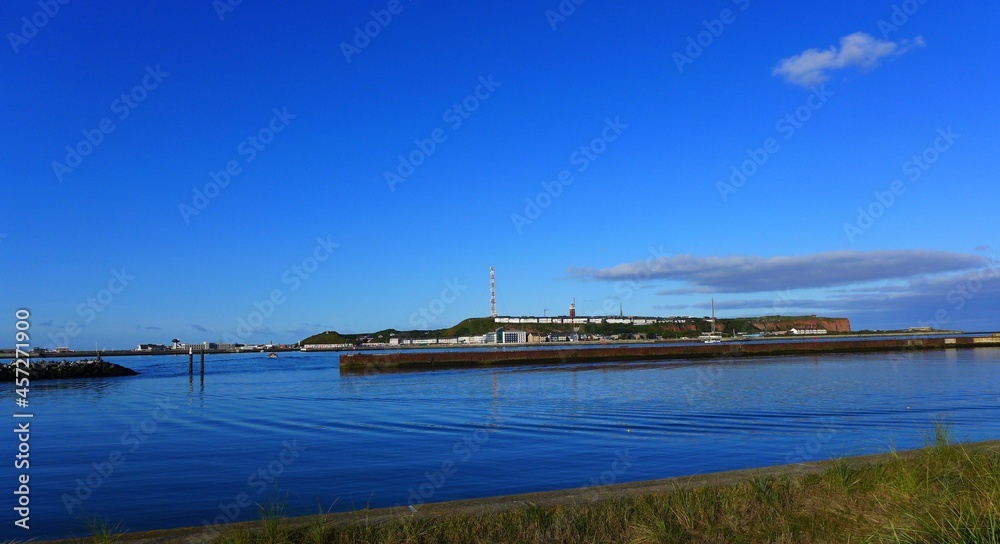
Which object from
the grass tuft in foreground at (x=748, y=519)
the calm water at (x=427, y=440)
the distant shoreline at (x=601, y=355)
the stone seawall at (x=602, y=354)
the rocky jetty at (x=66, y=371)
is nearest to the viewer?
the grass tuft in foreground at (x=748, y=519)

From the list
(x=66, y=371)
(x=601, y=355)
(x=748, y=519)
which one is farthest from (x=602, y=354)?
(x=748, y=519)

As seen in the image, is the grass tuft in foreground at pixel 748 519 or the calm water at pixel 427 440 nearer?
the grass tuft in foreground at pixel 748 519

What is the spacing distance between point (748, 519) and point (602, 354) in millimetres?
56233

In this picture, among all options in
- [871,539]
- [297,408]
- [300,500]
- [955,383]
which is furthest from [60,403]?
[955,383]

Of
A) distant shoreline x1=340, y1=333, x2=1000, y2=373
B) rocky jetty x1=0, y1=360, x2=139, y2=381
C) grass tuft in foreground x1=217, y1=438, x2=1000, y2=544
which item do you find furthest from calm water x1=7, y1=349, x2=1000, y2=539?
distant shoreline x1=340, y1=333, x2=1000, y2=373

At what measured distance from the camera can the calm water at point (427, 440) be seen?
9070 millimetres

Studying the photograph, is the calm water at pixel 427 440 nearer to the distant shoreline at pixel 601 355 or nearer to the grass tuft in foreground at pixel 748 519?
the grass tuft in foreground at pixel 748 519

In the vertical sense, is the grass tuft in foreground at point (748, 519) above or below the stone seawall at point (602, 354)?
above

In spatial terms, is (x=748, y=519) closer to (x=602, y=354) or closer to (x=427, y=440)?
(x=427, y=440)

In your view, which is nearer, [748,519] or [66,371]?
[748,519]

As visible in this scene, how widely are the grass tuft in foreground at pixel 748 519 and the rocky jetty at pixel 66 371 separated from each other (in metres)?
49.8

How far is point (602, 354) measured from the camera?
6119cm

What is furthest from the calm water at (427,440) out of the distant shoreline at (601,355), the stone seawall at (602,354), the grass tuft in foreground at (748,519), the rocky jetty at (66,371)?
the stone seawall at (602,354)

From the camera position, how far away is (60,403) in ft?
84.0
